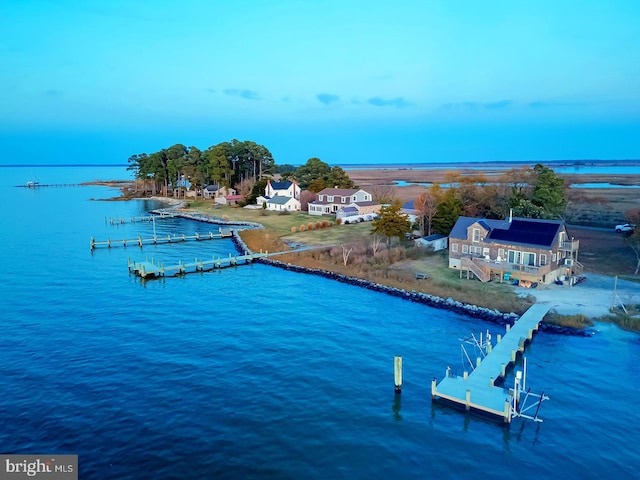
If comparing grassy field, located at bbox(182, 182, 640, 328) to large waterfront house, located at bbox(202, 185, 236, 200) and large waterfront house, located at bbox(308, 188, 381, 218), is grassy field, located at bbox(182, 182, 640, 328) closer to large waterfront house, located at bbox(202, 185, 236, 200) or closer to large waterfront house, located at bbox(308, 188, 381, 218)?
large waterfront house, located at bbox(308, 188, 381, 218)

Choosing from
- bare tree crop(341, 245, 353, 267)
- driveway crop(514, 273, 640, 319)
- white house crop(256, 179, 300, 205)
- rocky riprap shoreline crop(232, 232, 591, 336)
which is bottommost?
rocky riprap shoreline crop(232, 232, 591, 336)

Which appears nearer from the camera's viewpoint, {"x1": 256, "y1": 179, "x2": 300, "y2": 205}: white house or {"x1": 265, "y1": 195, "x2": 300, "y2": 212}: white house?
{"x1": 265, "y1": 195, "x2": 300, "y2": 212}: white house

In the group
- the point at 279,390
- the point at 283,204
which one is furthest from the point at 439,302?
the point at 283,204

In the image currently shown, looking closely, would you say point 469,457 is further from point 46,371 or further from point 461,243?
point 461,243

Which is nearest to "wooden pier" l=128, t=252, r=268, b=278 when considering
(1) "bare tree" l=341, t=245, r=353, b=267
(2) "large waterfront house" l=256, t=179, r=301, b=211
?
(1) "bare tree" l=341, t=245, r=353, b=267

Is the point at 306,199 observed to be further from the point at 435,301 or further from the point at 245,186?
the point at 435,301

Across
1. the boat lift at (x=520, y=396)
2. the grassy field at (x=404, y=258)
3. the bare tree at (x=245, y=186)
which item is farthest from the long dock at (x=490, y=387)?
the bare tree at (x=245, y=186)

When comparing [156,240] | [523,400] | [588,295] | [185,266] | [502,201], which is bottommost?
[523,400]
